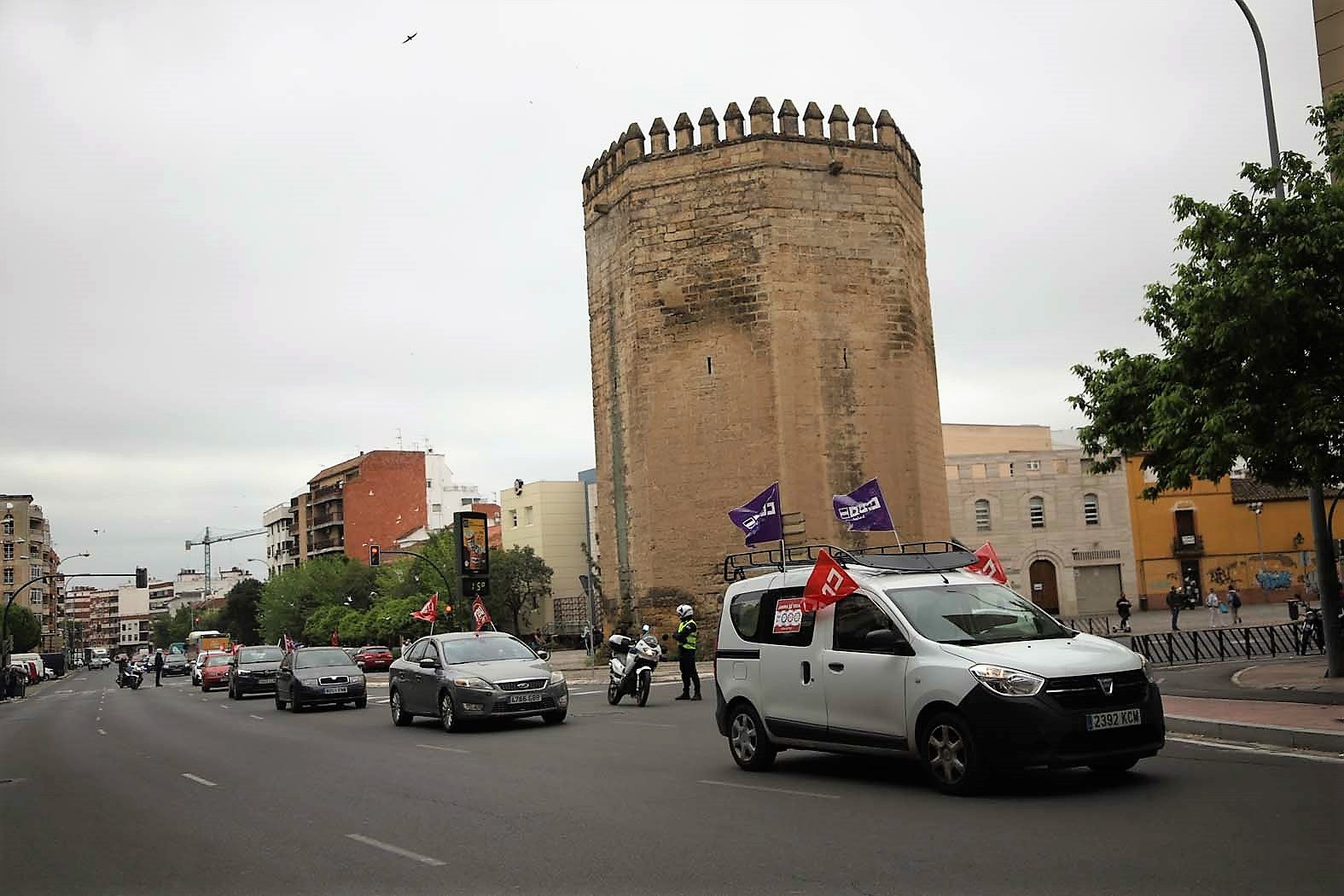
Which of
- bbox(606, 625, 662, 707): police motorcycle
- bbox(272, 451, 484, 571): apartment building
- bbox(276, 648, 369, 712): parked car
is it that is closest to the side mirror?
bbox(606, 625, 662, 707): police motorcycle

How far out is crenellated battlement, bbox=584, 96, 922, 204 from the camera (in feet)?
109

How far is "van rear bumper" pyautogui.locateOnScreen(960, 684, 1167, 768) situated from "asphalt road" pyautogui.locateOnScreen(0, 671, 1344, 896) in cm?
29

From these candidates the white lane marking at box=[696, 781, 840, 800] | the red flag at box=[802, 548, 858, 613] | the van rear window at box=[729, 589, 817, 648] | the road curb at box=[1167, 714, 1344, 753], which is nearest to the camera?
the white lane marking at box=[696, 781, 840, 800]

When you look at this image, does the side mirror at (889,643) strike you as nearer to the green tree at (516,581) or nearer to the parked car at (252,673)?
the parked car at (252,673)

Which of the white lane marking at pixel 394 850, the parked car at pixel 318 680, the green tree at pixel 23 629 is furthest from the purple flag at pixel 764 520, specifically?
the green tree at pixel 23 629

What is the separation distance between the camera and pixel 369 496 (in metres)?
109

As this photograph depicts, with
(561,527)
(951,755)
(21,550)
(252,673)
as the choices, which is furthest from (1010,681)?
(21,550)

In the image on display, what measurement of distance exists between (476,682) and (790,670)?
303 inches

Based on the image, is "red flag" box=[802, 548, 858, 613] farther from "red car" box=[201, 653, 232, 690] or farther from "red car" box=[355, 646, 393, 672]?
"red car" box=[355, 646, 393, 672]

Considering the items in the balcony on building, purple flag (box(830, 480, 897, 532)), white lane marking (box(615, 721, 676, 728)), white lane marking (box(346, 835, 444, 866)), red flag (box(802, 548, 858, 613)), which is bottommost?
white lane marking (box(615, 721, 676, 728))

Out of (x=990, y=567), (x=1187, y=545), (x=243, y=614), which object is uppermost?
(x=1187, y=545)

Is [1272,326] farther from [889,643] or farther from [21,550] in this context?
[21,550]

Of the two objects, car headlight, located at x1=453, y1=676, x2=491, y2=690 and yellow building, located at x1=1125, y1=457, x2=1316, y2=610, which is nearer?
car headlight, located at x1=453, y1=676, x2=491, y2=690

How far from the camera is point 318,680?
25188 millimetres
